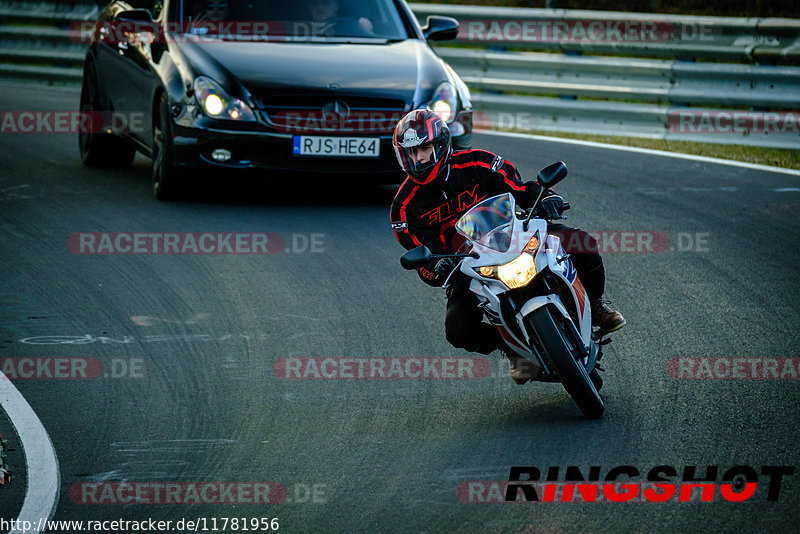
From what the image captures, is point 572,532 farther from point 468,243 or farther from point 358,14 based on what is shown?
point 358,14

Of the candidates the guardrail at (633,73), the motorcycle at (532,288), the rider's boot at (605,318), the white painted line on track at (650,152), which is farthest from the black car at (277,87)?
the motorcycle at (532,288)

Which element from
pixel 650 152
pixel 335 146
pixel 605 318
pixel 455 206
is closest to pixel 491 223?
pixel 455 206

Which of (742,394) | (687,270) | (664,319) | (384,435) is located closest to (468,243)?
(384,435)

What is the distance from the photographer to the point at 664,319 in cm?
733

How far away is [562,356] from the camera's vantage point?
546cm

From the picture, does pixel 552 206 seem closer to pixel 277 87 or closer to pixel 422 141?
pixel 422 141

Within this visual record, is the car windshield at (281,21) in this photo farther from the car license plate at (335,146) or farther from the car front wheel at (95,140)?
the car front wheel at (95,140)

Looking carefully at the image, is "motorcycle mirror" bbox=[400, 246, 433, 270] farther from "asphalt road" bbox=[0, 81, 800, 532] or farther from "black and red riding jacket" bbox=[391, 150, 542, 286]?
"asphalt road" bbox=[0, 81, 800, 532]

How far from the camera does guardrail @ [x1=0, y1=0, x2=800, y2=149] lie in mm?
12430

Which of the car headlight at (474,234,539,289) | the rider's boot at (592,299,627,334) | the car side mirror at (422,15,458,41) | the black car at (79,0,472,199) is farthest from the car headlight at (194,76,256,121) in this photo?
the car headlight at (474,234,539,289)

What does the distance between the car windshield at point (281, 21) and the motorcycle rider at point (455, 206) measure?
464 cm

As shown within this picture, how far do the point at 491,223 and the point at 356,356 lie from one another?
4.72 ft

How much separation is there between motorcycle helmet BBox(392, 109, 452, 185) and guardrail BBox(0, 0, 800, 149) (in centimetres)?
699

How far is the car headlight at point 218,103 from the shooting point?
9742 mm
